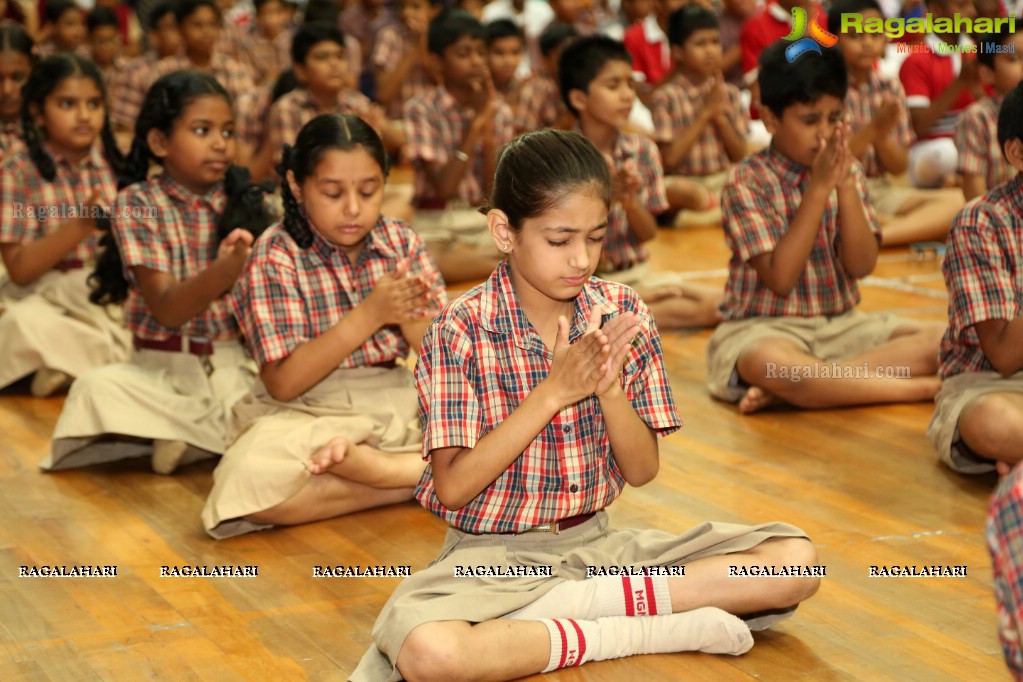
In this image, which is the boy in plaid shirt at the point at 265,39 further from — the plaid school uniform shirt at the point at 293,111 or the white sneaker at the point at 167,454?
the white sneaker at the point at 167,454

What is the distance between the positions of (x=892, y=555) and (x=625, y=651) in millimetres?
637

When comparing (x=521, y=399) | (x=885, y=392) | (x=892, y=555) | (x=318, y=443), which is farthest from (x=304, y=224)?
(x=885, y=392)

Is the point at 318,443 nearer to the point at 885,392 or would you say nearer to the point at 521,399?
the point at 521,399

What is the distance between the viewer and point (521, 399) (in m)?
2.02

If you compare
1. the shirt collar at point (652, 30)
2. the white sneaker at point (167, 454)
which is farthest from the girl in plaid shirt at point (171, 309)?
the shirt collar at point (652, 30)

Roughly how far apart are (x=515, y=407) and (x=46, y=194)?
217cm

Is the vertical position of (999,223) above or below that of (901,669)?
above

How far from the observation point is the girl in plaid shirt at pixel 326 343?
8.55 ft

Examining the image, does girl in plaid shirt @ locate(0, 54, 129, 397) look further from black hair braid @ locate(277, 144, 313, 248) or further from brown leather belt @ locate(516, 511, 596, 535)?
brown leather belt @ locate(516, 511, 596, 535)

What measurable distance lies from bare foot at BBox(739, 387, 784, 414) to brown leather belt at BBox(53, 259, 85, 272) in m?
1.82

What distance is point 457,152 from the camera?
5191 millimetres

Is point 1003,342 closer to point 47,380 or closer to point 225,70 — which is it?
A: point 47,380

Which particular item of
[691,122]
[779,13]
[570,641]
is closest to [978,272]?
[570,641]

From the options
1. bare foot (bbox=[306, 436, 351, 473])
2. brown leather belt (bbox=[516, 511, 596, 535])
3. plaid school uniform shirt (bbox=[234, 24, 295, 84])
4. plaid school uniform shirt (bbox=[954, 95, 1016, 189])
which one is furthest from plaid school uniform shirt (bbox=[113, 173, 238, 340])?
plaid school uniform shirt (bbox=[234, 24, 295, 84])
